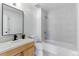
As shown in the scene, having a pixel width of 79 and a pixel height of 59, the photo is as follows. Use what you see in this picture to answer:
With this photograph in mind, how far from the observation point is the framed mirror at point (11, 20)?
5.34 ft

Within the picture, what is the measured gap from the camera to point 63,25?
1.60m

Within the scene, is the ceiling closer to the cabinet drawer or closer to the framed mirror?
the framed mirror

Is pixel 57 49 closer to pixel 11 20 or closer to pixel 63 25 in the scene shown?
pixel 63 25

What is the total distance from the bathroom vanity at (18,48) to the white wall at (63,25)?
363mm

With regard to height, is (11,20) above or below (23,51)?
above

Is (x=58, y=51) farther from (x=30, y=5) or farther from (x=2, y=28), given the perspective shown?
(x=2, y=28)

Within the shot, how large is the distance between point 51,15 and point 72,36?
1.53 feet

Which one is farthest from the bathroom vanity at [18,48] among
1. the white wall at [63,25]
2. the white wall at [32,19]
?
the white wall at [63,25]

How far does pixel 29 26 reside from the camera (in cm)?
165

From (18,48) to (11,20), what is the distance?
516mm

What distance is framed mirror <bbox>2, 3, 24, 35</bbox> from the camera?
1.63 m

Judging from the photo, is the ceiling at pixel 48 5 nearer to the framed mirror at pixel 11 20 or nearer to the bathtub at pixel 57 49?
the framed mirror at pixel 11 20

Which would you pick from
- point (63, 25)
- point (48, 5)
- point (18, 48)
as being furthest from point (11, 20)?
point (63, 25)

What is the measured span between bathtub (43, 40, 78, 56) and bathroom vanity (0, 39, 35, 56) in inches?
8.7
